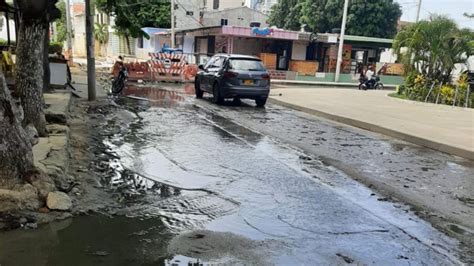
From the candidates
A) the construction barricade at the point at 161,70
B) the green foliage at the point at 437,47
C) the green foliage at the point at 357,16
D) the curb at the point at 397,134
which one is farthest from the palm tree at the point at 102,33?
the curb at the point at 397,134

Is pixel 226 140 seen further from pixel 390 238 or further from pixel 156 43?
pixel 156 43

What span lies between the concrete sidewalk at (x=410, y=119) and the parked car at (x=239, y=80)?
1707 mm

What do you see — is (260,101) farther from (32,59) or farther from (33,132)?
(33,132)

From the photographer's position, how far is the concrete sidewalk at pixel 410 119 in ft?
34.0

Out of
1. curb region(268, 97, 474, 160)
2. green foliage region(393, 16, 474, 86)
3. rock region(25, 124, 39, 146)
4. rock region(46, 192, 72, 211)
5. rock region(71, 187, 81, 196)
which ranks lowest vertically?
curb region(268, 97, 474, 160)

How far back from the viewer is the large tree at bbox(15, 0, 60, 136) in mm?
6316

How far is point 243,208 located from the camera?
17.5 feet

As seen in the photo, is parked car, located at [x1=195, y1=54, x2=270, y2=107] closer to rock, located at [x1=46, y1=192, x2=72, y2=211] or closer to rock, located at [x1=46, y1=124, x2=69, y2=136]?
rock, located at [x1=46, y1=124, x2=69, y2=136]

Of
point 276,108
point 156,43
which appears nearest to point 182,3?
point 156,43

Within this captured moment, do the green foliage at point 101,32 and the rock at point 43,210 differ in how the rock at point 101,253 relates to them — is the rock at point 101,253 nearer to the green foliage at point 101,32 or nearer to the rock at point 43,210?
the rock at point 43,210

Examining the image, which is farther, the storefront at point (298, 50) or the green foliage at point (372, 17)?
the green foliage at point (372, 17)

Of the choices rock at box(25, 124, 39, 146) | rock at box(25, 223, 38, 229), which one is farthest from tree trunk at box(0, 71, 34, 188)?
rock at box(25, 124, 39, 146)

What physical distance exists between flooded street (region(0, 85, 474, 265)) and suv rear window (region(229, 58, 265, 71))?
5836 mm

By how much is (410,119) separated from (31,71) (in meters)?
11.2
